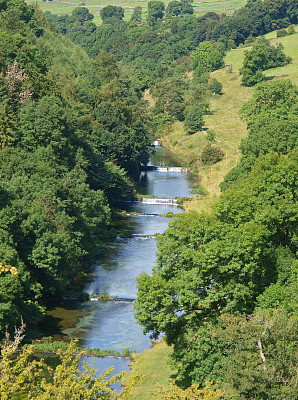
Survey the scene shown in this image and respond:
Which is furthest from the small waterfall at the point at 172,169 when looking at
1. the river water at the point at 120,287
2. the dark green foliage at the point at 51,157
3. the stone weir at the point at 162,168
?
the river water at the point at 120,287

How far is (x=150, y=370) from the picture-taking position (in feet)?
188

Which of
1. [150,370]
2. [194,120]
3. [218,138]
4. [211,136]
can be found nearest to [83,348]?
[150,370]

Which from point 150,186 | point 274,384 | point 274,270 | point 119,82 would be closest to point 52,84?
point 150,186

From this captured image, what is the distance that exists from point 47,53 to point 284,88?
53.9 metres

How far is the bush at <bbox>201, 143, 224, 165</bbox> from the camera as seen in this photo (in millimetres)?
147125

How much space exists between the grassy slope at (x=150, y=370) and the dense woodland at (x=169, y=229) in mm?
3806

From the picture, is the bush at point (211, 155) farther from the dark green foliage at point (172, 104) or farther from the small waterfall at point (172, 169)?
the dark green foliage at point (172, 104)

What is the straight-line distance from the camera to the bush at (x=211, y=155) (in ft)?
483

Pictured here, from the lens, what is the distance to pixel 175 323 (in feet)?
170

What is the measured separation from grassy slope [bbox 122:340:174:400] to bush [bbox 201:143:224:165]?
86831 millimetres

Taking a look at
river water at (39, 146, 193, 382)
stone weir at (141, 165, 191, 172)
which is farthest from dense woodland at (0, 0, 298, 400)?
stone weir at (141, 165, 191, 172)

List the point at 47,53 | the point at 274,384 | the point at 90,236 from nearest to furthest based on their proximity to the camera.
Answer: the point at 274,384
the point at 90,236
the point at 47,53

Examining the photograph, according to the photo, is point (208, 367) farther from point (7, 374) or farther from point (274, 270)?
point (7, 374)

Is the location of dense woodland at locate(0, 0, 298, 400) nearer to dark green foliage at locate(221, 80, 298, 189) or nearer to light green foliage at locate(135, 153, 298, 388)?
light green foliage at locate(135, 153, 298, 388)
